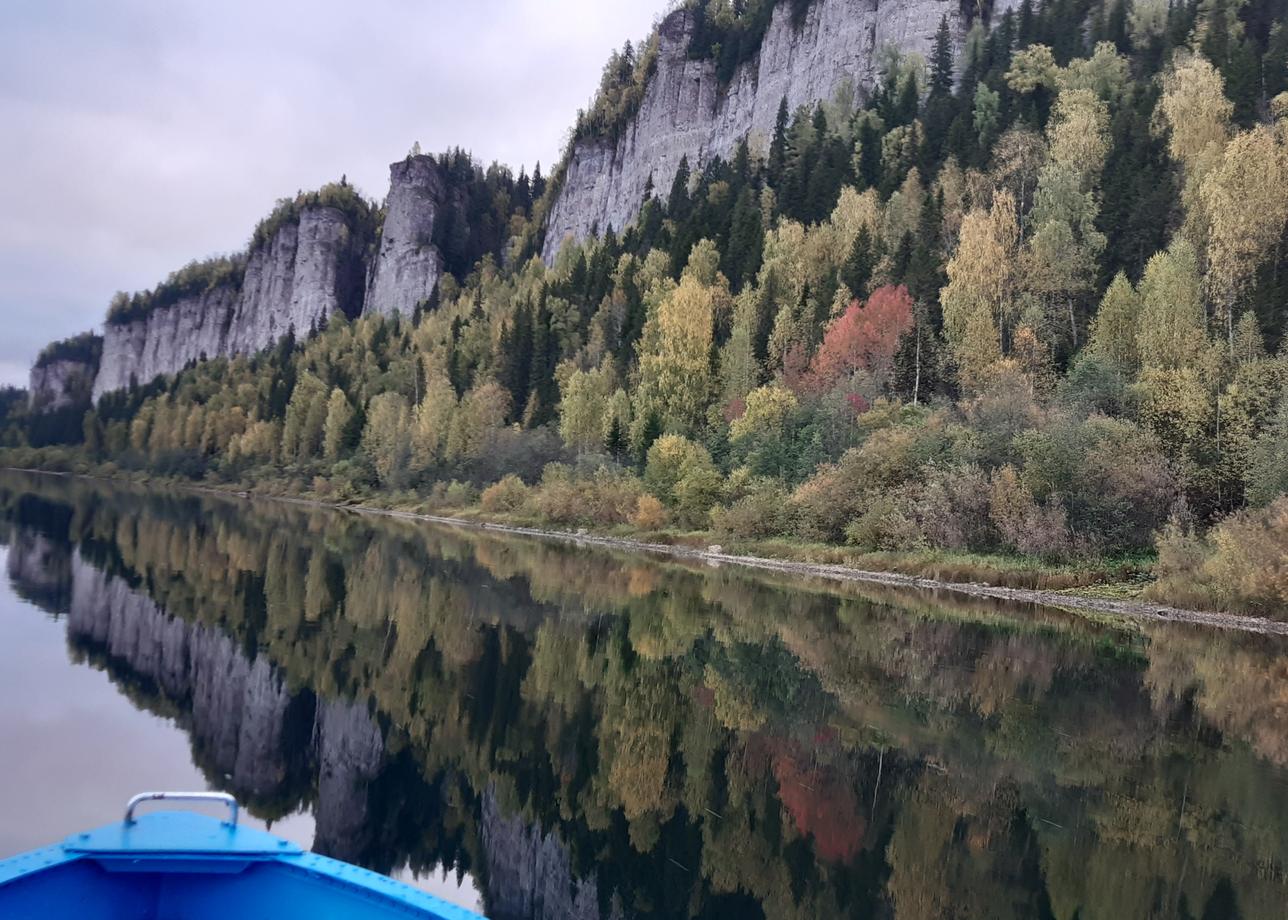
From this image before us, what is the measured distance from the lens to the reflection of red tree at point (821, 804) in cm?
879

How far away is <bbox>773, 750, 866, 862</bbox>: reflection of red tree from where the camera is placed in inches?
346

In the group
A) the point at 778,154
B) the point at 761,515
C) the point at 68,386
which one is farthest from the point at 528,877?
the point at 68,386

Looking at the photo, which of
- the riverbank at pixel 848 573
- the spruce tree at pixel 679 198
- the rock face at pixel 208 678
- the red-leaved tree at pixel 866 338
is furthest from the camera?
the spruce tree at pixel 679 198

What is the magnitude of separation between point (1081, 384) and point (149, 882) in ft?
142

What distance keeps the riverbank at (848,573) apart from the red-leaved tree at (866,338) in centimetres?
1302

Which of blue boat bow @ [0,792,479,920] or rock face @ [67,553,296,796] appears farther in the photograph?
rock face @ [67,553,296,796]

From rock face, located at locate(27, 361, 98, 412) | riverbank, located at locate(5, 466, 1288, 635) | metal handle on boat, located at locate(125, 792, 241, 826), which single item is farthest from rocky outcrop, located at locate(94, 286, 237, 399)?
metal handle on boat, located at locate(125, 792, 241, 826)

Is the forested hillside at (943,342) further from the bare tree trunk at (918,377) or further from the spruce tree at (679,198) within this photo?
the spruce tree at (679,198)

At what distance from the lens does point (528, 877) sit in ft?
27.1

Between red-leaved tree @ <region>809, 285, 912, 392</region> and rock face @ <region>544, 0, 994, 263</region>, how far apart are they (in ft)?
131

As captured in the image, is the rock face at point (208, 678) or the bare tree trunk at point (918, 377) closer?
the rock face at point (208, 678)

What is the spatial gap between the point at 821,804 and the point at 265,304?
161743 millimetres

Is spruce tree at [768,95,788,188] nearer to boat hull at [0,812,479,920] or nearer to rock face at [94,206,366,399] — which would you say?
boat hull at [0,812,479,920]

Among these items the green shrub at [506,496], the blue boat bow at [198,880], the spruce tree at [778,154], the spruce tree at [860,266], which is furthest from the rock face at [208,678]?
the spruce tree at [778,154]
